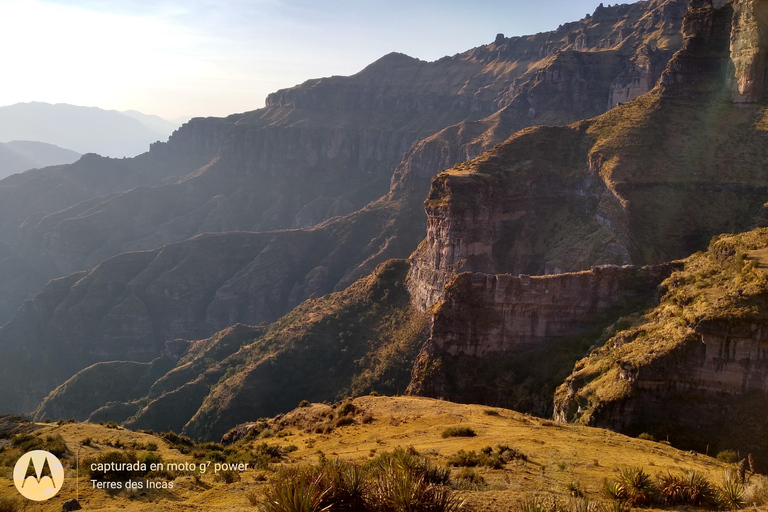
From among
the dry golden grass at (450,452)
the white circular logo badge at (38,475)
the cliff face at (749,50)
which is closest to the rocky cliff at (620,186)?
the cliff face at (749,50)

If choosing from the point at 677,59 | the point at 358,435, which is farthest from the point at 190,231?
the point at 358,435

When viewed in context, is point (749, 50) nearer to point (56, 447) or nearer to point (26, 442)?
point (56, 447)

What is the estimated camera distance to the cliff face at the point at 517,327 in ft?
138

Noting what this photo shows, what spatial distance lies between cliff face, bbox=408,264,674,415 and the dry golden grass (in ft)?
22.9

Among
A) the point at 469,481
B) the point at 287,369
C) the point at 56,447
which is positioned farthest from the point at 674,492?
the point at 287,369

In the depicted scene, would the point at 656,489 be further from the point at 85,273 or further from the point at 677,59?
the point at 85,273

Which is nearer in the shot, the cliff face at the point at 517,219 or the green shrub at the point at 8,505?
the green shrub at the point at 8,505

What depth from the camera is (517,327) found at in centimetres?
4472

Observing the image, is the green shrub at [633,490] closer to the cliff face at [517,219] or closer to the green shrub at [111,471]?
the green shrub at [111,471]

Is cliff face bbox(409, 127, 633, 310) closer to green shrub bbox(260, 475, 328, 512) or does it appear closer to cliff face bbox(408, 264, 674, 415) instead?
cliff face bbox(408, 264, 674, 415)

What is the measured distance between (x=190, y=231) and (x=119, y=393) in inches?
4303

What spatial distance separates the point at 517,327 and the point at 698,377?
1579 centimetres

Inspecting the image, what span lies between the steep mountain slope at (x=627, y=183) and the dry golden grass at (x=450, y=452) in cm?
1526

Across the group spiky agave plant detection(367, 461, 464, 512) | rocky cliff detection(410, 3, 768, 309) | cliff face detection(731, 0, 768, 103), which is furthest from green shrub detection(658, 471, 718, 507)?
cliff face detection(731, 0, 768, 103)
